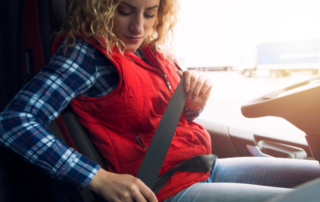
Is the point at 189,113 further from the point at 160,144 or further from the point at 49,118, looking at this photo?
the point at 49,118

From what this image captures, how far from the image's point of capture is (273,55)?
5.58 ft

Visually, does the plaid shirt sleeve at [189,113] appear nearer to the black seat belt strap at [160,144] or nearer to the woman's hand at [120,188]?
the black seat belt strap at [160,144]

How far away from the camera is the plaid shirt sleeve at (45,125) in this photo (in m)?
0.54

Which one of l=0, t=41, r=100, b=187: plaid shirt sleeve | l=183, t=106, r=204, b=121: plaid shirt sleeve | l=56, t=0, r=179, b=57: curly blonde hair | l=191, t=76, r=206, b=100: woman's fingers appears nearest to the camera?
l=0, t=41, r=100, b=187: plaid shirt sleeve

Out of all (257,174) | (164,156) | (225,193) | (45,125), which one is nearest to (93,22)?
(45,125)

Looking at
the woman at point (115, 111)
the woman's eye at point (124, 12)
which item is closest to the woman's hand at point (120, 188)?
the woman at point (115, 111)

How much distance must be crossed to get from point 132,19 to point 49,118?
359 mm

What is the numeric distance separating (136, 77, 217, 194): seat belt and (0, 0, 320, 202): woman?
0.02 meters

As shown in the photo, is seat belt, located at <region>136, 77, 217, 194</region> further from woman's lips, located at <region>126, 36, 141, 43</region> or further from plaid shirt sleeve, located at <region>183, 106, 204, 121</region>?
woman's lips, located at <region>126, 36, 141, 43</region>

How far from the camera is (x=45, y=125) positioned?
0.58 meters

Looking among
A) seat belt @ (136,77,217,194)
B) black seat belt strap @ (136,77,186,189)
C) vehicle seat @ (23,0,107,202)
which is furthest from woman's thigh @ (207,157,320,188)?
vehicle seat @ (23,0,107,202)

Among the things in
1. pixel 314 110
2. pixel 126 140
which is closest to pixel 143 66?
pixel 126 140

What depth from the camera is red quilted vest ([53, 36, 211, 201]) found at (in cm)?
67

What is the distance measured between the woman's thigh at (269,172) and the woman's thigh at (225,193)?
0.13 metres
